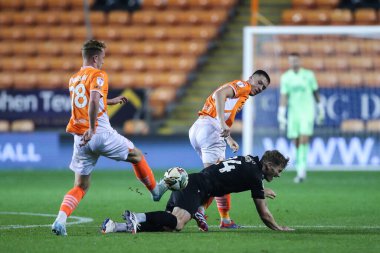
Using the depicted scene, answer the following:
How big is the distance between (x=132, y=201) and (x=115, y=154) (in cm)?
422

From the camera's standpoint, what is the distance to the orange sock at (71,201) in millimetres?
9023

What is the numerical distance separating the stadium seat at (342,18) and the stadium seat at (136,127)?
19.9 ft

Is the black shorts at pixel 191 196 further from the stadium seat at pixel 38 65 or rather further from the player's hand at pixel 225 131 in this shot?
the stadium seat at pixel 38 65

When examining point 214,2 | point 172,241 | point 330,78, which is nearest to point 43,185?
point 330,78

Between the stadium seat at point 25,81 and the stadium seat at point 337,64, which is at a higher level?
the stadium seat at point 337,64

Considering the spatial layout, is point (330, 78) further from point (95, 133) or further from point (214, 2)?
point (95, 133)

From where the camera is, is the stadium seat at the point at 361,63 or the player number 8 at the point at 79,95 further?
the stadium seat at the point at 361,63

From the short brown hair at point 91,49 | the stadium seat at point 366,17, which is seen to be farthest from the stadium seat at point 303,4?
the short brown hair at point 91,49

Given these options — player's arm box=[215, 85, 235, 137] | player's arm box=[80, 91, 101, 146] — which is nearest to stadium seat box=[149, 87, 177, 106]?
player's arm box=[215, 85, 235, 137]

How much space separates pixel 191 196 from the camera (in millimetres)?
9258

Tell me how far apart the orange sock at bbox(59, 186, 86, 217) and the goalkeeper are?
818cm

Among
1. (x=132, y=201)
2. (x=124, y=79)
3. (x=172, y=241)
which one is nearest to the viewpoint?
(x=172, y=241)

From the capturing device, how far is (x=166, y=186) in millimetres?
9414

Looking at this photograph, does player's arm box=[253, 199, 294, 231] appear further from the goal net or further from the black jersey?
the goal net
